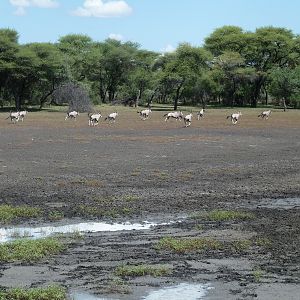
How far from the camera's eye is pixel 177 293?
8.71m

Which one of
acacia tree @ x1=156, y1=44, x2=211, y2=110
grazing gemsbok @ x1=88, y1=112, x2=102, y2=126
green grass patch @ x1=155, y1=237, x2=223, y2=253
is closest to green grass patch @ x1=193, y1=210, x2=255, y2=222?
green grass patch @ x1=155, y1=237, x2=223, y2=253

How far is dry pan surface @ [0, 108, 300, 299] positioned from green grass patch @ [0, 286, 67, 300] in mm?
439

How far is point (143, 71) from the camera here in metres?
97.3

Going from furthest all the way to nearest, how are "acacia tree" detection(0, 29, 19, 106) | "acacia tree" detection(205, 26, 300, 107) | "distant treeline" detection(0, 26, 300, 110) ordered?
"acacia tree" detection(205, 26, 300, 107)
"distant treeline" detection(0, 26, 300, 110)
"acacia tree" detection(0, 29, 19, 106)

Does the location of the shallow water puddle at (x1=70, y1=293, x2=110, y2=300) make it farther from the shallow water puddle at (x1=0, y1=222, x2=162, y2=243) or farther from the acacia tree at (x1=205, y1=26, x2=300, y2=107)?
the acacia tree at (x1=205, y1=26, x2=300, y2=107)

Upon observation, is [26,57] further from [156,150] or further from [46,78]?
[156,150]

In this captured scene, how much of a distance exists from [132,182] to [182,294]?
11.2 m

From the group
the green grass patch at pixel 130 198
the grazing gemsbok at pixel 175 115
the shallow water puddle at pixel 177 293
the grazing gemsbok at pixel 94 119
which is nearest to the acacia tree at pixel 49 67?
the grazing gemsbok at pixel 175 115

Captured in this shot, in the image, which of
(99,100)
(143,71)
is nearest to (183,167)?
(99,100)

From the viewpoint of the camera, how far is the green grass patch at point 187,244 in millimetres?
11086

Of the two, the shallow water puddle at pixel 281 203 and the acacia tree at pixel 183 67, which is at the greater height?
the acacia tree at pixel 183 67

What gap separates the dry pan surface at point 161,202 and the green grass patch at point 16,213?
261 millimetres

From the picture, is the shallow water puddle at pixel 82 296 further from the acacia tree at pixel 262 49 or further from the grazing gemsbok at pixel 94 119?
the acacia tree at pixel 262 49

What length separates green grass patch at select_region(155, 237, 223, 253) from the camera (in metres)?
11.1
